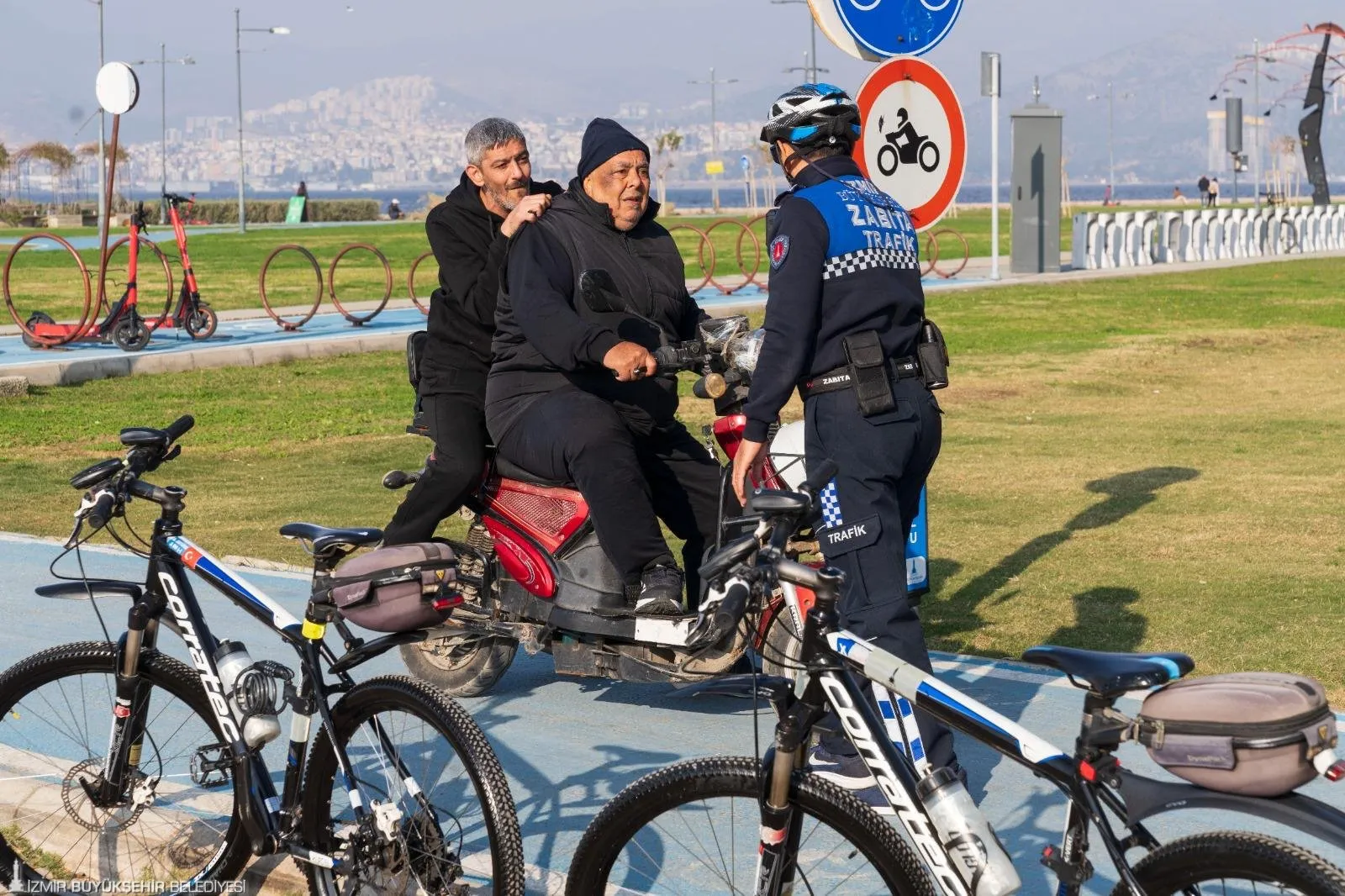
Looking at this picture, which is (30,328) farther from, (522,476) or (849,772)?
(849,772)

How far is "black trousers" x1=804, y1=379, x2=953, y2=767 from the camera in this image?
15.9 ft

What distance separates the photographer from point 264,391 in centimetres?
1588

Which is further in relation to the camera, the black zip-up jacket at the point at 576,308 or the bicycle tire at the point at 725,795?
the black zip-up jacket at the point at 576,308

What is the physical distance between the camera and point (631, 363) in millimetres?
5320

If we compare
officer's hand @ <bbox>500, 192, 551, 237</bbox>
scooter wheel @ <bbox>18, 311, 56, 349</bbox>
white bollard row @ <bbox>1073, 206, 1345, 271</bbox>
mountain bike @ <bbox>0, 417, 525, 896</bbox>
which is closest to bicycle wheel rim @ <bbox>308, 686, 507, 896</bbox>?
mountain bike @ <bbox>0, 417, 525, 896</bbox>

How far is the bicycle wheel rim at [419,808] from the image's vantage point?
3.78 meters

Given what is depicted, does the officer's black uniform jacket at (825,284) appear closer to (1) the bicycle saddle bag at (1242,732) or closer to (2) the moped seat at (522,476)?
(2) the moped seat at (522,476)

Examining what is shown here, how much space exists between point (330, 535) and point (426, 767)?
58 centimetres

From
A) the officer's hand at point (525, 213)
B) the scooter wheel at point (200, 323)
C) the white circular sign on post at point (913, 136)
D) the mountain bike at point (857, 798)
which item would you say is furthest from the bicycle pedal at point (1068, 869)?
the scooter wheel at point (200, 323)

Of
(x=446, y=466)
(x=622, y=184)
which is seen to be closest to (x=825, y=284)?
(x=622, y=184)

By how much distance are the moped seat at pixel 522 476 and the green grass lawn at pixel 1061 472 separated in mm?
1916

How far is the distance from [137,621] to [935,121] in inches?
135

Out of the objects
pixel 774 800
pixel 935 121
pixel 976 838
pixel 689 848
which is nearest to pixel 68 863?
pixel 689 848

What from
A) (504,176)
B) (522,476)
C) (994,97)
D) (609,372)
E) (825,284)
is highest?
(994,97)
